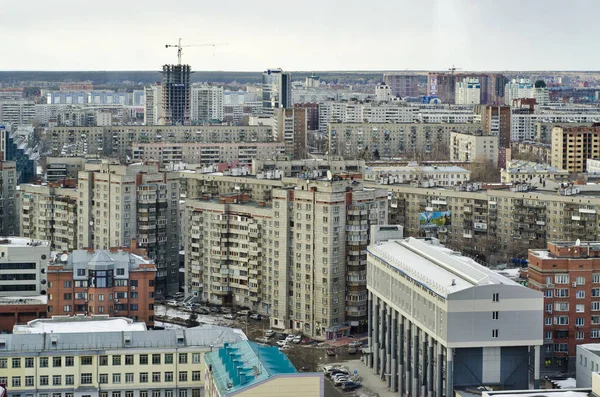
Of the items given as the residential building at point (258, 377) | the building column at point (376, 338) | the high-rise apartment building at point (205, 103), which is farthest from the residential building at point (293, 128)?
the residential building at point (258, 377)

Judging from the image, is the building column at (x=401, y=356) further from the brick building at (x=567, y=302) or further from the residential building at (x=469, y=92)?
the residential building at (x=469, y=92)

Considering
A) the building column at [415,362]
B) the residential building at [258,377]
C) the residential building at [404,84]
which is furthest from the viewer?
the residential building at [404,84]

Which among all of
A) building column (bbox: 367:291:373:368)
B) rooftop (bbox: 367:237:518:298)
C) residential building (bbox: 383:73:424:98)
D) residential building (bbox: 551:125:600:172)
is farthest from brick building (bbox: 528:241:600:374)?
residential building (bbox: 383:73:424:98)

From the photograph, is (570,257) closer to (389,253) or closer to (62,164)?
(389,253)

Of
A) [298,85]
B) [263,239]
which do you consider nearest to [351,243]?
[263,239]

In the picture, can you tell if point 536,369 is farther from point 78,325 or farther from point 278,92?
point 278,92
